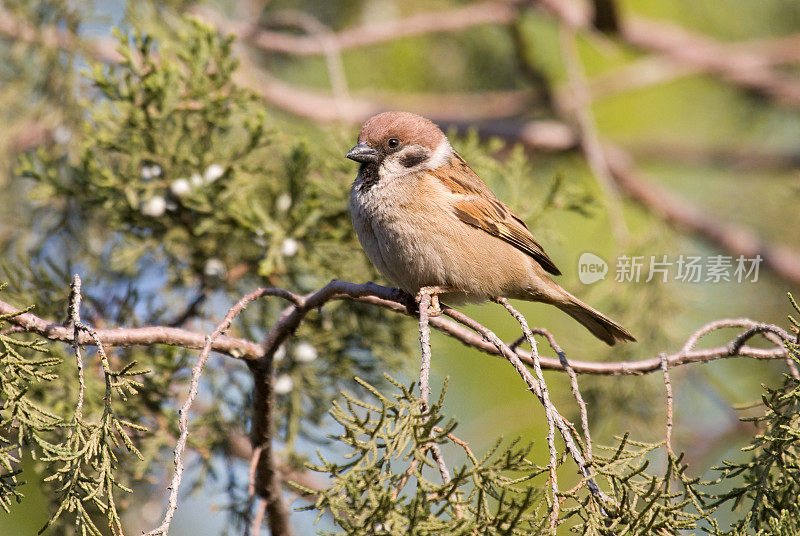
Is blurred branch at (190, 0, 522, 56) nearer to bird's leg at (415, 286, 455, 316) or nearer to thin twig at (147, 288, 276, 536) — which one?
bird's leg at (415, 286, 455, 316)

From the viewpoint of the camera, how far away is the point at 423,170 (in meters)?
3.50

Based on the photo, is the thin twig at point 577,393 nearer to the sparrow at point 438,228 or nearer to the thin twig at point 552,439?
the thin twig at point 552,439

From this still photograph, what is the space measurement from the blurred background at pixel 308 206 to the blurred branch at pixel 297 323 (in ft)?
0.69

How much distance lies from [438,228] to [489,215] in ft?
1.25

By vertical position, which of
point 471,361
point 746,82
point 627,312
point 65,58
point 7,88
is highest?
point 746,82

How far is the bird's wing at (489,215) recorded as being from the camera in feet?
11.4

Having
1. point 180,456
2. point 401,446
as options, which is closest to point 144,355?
point 180,456

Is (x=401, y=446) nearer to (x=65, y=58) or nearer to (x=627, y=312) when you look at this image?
(x=627, y=312)

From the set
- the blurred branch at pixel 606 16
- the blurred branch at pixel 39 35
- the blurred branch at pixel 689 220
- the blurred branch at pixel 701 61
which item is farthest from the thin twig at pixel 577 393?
the blurred branch at pixel 701 61

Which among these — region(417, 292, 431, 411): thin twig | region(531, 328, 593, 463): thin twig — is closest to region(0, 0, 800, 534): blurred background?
region(531, 328, 593, 463): thin twig

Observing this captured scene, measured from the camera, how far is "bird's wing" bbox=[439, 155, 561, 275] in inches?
137

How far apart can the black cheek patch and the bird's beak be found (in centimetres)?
14

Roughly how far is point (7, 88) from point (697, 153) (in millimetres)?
4910

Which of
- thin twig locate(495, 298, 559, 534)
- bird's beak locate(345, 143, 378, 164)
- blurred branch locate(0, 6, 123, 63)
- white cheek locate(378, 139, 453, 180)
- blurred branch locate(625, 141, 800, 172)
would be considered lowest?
blurred branch locate(0, 6, 123, 63)
